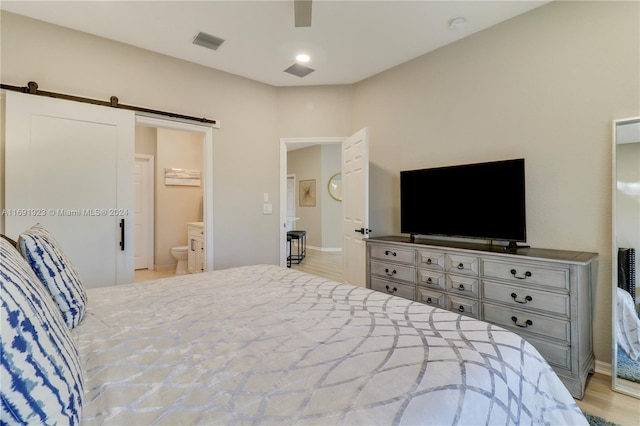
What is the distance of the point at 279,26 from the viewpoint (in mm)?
2713

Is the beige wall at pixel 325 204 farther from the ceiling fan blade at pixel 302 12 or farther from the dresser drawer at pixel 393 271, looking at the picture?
the ceiling fan blade at pixel 302 12

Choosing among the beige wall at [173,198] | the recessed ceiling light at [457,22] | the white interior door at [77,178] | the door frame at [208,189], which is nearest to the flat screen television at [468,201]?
the recessed ceiling light at [457,22]

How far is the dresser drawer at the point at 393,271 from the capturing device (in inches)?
110

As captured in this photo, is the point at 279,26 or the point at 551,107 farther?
the point at 279,26

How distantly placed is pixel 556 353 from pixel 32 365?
260cm

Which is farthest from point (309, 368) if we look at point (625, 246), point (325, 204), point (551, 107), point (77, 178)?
point (325, 204)

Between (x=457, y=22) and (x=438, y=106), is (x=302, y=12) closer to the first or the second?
(x=457, y=22)

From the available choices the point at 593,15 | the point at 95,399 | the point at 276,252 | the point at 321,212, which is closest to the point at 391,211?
the point at 276,252

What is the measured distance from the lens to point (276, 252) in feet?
13.5

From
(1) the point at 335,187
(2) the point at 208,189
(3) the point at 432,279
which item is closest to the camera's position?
(3) the point at 432,279

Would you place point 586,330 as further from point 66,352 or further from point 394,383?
point 66,352

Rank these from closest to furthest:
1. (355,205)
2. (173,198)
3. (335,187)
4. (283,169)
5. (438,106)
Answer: (438,106), (355,205), (283,169), (173,198), (335,187)

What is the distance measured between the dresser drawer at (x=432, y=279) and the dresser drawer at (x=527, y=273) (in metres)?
0.36

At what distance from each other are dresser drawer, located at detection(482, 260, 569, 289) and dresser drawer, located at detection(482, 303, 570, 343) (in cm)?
22
